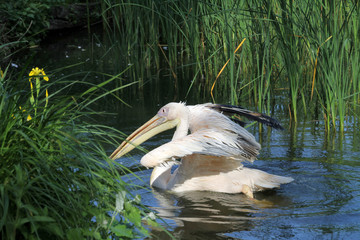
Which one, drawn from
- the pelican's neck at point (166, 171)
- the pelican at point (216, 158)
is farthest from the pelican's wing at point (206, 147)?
the pelican's neck at point (166, 171)

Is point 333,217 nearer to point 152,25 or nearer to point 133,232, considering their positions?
point 133,232

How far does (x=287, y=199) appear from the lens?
15.5 feet

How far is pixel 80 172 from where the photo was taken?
296 cm

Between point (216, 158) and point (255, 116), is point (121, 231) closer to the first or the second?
point (216, 158)

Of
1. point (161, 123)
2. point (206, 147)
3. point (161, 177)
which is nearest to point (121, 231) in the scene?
point (206, 147)

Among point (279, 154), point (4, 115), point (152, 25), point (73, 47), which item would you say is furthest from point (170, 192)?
point (73, 47)

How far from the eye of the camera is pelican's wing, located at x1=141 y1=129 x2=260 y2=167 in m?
4.32

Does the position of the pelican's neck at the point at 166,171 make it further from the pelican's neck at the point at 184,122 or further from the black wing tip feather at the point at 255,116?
the black wing tip feather at the point at 255,116

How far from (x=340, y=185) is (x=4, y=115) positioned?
→ 2876 mm

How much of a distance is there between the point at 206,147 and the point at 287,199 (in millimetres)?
818

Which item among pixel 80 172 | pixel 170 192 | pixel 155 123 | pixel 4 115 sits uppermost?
pixel 4 115

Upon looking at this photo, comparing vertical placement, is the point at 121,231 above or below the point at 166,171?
above

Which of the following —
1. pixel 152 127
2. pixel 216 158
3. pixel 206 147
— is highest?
pixel 206 147

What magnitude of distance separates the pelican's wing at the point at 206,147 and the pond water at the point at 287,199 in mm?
283
